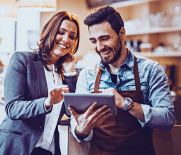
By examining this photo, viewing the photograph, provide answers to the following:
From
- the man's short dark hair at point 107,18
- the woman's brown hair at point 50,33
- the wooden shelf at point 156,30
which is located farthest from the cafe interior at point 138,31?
the man's short dark hair at point 107,18

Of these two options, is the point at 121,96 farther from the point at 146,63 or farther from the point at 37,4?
the point at 37,4

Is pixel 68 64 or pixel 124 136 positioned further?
pixel 68 64

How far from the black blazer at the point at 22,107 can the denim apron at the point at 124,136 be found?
0.39 meters

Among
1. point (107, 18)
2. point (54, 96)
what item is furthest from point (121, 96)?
point (107, 18)

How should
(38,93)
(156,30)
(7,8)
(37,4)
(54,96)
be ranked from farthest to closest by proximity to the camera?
(156,30)
(7,8)
(37,4)
(38,93)
(54,96)

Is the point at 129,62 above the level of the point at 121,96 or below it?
above

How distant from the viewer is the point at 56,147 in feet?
5.18

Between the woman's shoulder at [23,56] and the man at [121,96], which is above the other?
the woman's shoulder at [23,56]

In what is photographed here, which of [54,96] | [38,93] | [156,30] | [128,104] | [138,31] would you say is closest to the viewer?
[128,104]

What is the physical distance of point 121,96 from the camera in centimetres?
128

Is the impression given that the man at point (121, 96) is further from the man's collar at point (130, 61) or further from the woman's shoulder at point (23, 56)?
the woman's shoulder at point (23, 56)

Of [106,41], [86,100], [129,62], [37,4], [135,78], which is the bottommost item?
[86,100]

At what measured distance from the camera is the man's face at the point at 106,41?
4.75 ft

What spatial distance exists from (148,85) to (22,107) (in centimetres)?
80
